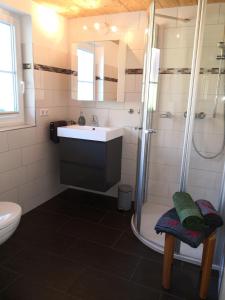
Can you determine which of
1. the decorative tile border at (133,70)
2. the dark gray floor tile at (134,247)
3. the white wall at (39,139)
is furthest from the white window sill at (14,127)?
the dark gray floor tile at (134,247)

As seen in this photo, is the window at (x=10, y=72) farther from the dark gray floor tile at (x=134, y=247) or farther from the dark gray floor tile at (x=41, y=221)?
the dark gray floor tile at (x=134, y=247)

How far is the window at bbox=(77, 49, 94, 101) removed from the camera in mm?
2930

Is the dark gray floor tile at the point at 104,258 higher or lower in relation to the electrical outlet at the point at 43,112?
lower

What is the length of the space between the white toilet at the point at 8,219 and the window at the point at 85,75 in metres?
1.66

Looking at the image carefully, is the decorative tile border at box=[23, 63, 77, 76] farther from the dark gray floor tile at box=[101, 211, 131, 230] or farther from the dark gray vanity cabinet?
the dark gray floor tile at box=[101, 211, 131, 230]

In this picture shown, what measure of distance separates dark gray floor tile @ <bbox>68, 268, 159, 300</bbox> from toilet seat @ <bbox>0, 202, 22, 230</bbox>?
2.08 feet

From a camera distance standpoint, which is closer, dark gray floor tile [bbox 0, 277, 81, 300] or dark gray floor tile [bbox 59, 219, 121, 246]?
dark gray floor tile [bbox 0, 277, 81, 300]

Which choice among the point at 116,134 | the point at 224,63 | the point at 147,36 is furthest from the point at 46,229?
the point at 224,63

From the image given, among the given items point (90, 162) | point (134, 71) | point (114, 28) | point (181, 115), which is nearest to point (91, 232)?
point (90, 162)

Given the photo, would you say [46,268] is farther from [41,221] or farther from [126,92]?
[126,92]

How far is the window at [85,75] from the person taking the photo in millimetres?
2930

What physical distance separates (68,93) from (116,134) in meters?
0.93

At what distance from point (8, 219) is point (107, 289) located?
0.86 meters

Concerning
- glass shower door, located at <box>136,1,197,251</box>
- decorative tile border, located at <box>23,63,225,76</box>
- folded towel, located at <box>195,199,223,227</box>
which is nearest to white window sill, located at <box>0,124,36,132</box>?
decorative tile border, located at <box>23,63,225,76</box>
